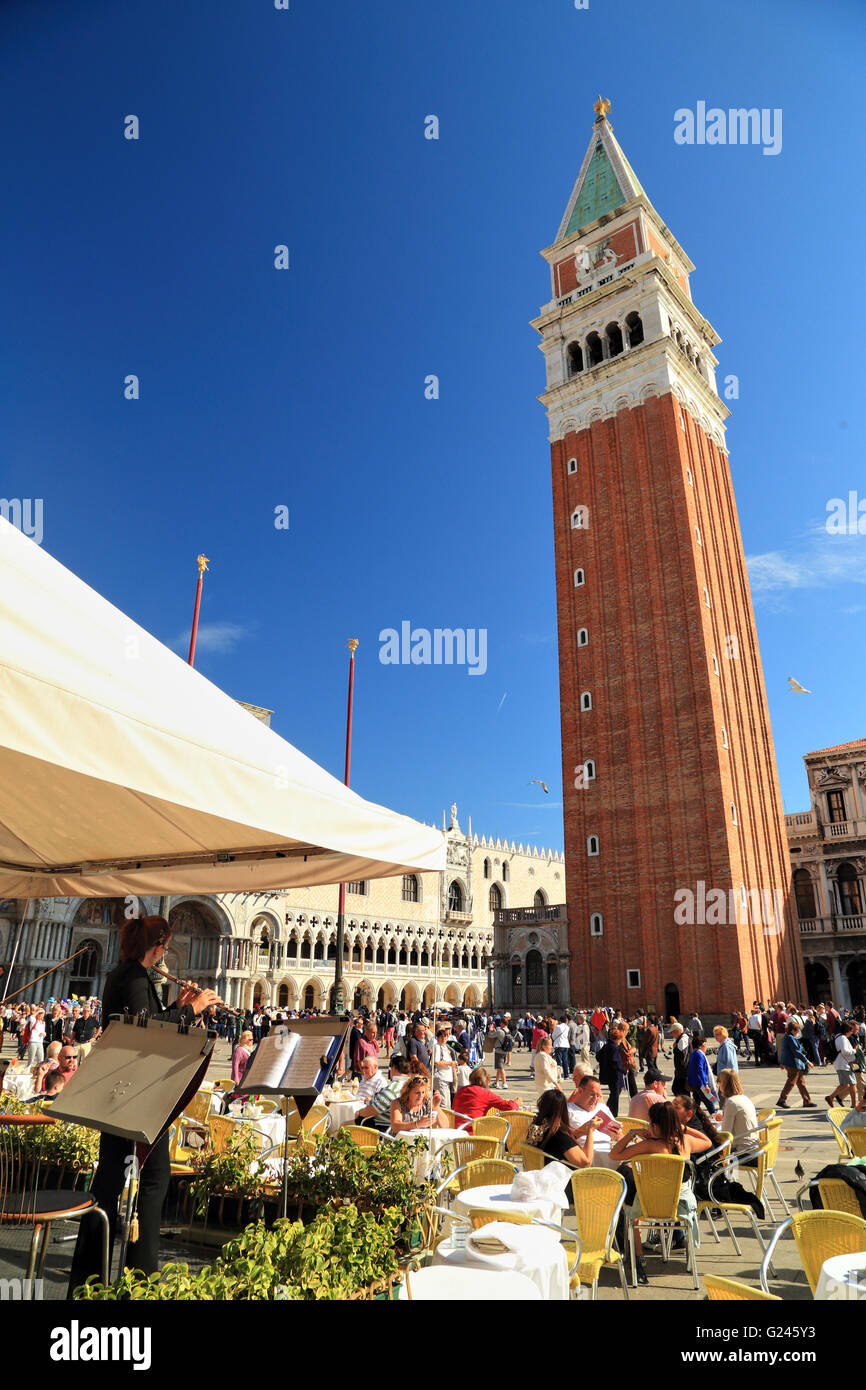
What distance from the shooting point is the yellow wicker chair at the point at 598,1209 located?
434 centimetres

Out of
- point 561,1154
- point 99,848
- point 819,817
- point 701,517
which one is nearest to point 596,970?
point 819,817

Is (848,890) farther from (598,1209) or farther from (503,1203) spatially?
(503,1203)

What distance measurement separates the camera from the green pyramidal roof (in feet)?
135

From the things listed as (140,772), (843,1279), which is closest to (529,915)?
(843,1279)

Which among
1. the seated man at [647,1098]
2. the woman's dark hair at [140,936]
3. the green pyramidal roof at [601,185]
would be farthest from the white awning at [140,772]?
the green pyramidal roof at [601,185]

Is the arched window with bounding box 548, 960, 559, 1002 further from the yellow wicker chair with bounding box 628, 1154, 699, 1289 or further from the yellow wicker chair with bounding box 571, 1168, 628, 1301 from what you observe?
the yellow wicker chair with bounding box 571, 1168, 628, 1301

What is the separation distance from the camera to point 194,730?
285 centimetres

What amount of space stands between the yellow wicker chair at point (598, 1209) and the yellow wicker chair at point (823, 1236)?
96cm

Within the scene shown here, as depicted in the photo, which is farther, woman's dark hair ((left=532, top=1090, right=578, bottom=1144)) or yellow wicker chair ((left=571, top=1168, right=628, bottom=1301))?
woman's dark hair ((left=532, top=1090, right=578, bottom=1144))

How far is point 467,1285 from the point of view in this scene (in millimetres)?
3168

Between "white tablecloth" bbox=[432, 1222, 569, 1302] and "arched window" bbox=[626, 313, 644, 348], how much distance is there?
40.0 meters

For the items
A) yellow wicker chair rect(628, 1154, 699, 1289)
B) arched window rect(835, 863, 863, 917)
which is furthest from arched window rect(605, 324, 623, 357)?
yellow wicker chair rect(628, 1154, 699, 1289)

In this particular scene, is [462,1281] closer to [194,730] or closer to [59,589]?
[194,730]
